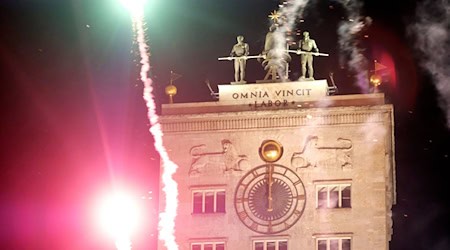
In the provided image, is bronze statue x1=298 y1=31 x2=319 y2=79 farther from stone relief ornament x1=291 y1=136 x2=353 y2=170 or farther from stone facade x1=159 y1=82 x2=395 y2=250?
stone relief ornament x1=291 y1=136 x2=353 y2=170

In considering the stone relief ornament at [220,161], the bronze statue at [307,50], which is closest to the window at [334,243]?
the stone relief ornament at [220,161]

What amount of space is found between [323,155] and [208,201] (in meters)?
4.59

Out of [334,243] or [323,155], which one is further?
[323,155]

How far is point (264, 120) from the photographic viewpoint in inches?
2800

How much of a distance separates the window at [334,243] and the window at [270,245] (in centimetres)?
128

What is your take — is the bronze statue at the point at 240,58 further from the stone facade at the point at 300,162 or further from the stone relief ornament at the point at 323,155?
the stone relief ornament at the point at 323,155

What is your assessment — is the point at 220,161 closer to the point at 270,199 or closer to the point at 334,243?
the point at 270,199

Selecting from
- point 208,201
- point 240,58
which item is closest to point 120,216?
point 208,201

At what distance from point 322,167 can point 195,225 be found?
515 centimetres

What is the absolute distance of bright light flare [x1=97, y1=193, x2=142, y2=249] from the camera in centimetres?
7131

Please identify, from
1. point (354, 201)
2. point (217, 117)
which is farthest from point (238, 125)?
point (354, 201)

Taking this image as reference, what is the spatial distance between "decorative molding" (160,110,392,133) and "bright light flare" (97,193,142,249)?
123 inches

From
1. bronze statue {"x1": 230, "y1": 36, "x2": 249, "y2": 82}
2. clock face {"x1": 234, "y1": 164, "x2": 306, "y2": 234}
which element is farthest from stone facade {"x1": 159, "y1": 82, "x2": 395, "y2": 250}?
bronze statue {"x1": 230, "y1": 36, "x2": 249, "y2": 82}

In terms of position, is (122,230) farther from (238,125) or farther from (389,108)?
(389,108)
